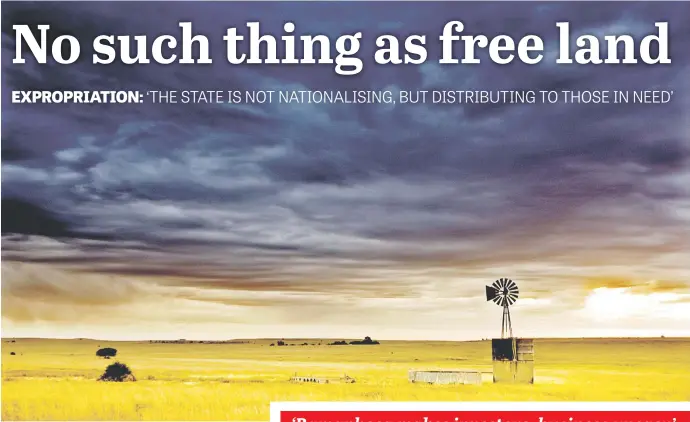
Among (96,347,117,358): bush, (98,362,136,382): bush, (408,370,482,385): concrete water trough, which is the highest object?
(96,347,117,358): bush

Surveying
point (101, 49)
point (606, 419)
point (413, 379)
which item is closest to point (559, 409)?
point (606, 419)

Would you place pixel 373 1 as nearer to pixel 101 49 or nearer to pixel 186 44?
pixel 186 44

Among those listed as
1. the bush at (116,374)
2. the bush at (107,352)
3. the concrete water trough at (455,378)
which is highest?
the bush at (107,352)

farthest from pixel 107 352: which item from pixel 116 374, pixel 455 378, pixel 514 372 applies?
pixel 514 372

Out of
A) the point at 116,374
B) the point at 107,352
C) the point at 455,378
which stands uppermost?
the point at 107,352

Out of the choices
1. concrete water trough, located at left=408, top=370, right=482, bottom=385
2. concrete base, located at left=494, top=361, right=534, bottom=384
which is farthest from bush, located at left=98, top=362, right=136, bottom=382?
concrete base, located at left=494, top=361, right=534, bottom=384

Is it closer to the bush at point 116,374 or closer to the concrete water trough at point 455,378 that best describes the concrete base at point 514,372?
the concrete water trough at point 455,378

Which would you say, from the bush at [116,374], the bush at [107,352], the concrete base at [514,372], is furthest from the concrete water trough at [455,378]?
the bush at [107,352]

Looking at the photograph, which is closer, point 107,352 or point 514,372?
point 514,372

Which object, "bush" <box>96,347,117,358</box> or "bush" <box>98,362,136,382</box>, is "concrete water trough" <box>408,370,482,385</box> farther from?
"bush" <box>96,347,117,358</box>

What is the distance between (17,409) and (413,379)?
18942 millimetres

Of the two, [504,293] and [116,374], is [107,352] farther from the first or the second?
[504,293]

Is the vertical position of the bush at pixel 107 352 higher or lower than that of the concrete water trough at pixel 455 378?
higher

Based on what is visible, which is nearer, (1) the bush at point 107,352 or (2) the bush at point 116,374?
(2) the bush at point 116,374
